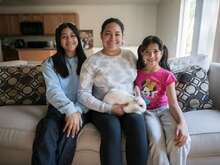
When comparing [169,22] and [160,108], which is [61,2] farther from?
Answer: [160,108]

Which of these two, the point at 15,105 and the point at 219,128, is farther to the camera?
the point at 15,105

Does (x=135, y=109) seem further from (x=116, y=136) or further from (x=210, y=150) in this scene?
(x=210, y=150)

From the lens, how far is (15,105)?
1.78m

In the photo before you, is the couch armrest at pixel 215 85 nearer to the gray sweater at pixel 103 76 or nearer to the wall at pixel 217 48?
the gray sweater at pixel 103 76

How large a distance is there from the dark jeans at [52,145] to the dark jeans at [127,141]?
198mm

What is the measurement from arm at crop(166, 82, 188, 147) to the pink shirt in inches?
2.2

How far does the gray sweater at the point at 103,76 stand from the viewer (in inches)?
57.6

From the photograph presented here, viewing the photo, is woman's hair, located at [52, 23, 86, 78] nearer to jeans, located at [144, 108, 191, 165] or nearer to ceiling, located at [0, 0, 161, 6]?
jeans, located at [144, 108, 191, 165]

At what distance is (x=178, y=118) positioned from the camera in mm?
1339

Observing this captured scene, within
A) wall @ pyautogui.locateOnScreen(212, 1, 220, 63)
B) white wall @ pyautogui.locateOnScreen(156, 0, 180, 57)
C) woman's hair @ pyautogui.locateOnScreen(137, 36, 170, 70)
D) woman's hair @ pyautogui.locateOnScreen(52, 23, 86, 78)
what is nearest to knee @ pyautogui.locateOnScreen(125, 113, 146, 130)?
woman's hair @ pyautogui.locateOnScreen(137, 36, 170, 70)

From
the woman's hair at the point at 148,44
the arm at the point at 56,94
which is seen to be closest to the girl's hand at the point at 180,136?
the woman's hair at the point at 148,44

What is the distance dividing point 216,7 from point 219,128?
2.06m

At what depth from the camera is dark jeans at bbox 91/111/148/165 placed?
3.92ft

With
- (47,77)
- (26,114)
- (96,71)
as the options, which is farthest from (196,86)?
(26,114)
